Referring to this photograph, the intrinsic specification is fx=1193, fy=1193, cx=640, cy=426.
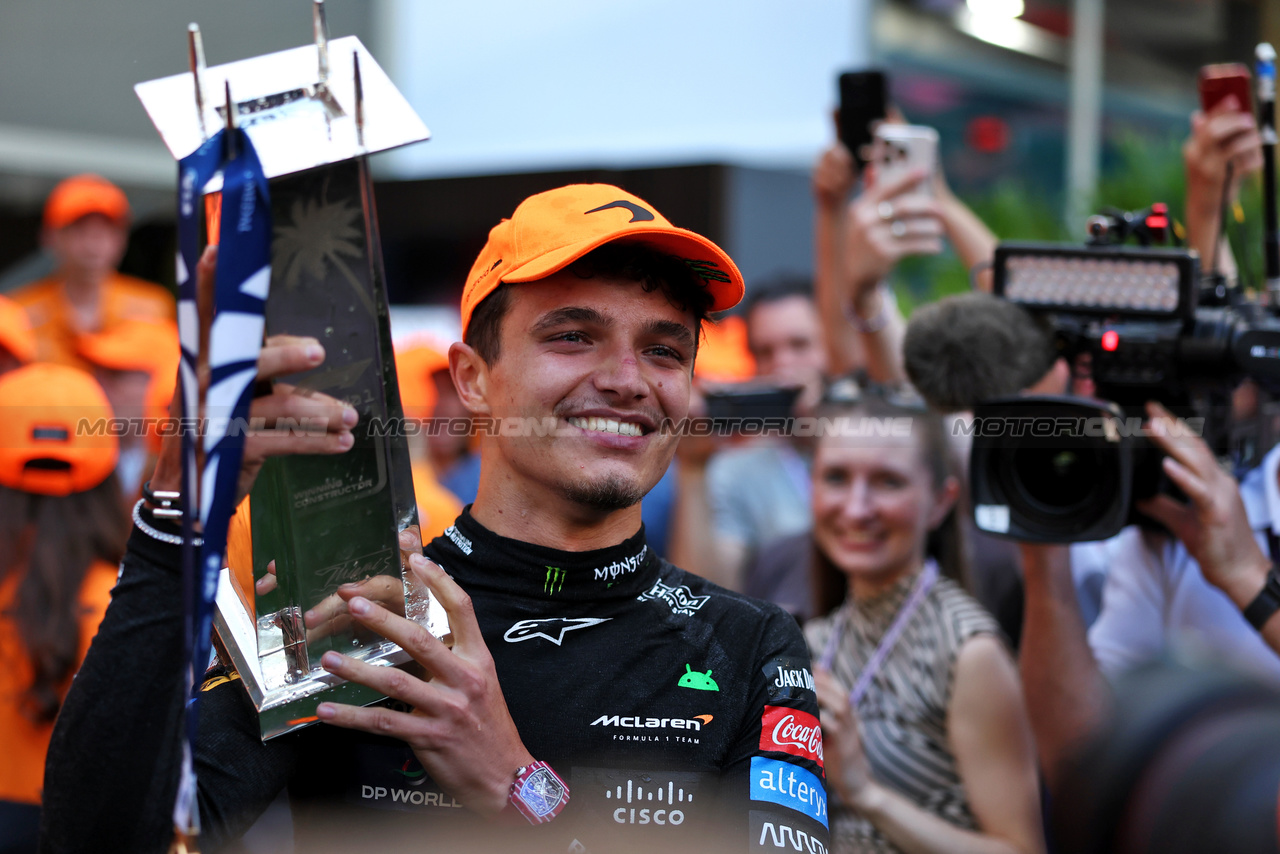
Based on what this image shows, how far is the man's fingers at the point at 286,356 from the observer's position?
4.33 ft

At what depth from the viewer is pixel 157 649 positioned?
1300 millimetres

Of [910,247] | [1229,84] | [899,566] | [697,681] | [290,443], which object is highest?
[1229,84]

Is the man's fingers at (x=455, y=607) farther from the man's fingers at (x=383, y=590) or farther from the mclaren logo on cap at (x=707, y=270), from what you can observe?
the mclaren logo on cap at (x=707, y=270)

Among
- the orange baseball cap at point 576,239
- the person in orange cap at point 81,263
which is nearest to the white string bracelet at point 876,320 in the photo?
the orange baseball cap at point 576,239

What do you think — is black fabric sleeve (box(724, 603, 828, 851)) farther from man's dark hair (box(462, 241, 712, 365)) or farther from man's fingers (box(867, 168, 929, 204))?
man's fingers (box(867, 168, 929, 204))

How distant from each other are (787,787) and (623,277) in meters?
0.72

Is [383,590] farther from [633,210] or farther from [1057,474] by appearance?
[1057,474]

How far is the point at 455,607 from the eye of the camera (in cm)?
145

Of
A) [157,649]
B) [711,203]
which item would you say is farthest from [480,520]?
[711,203]

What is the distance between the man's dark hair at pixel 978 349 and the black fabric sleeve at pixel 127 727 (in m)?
1.57

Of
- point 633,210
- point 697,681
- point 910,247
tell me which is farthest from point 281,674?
point 910,247

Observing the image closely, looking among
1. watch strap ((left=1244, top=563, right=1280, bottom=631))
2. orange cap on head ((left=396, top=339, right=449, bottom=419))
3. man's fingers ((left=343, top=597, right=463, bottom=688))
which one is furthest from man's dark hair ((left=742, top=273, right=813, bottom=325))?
man's fingers ((left=343, top=597, right=463, bottom=688))

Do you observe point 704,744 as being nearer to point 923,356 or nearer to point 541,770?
point 541,770

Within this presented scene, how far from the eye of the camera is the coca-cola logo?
5.25ft
